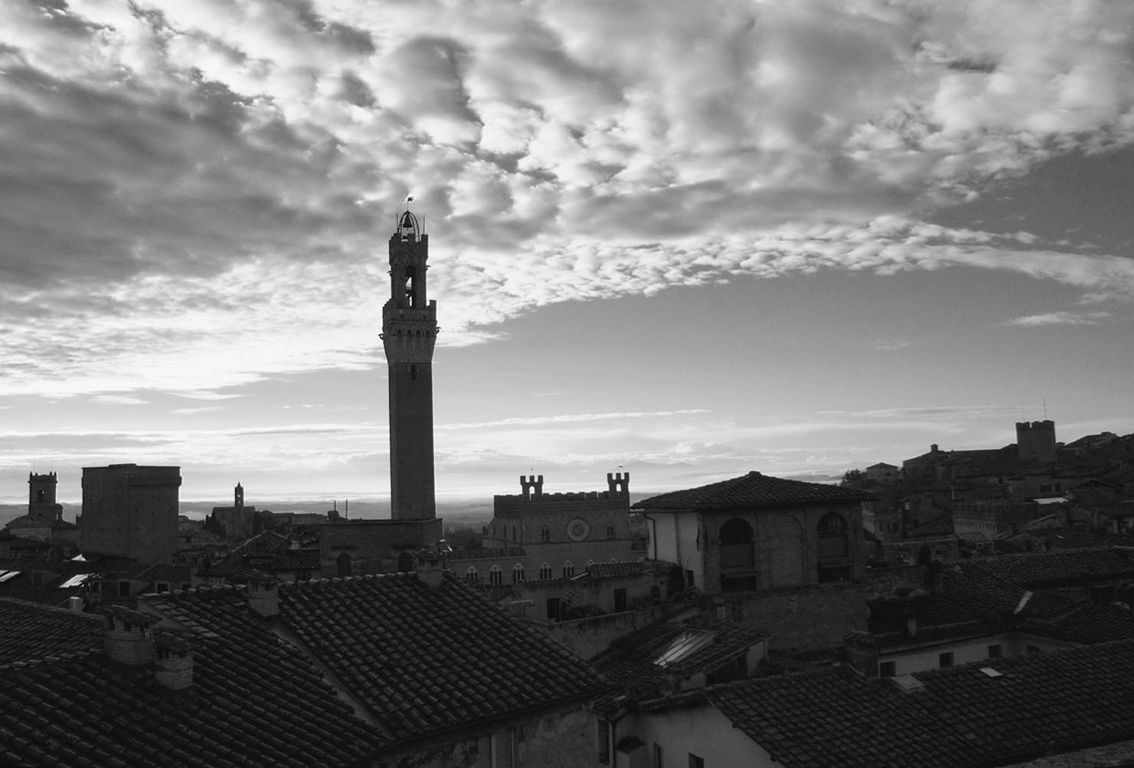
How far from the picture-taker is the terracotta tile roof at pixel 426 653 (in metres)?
11.2

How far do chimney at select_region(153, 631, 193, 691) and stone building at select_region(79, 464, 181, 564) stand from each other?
59.5 meters

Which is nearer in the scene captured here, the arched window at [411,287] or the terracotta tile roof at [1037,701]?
the terracotta tile roof at [1037,701]

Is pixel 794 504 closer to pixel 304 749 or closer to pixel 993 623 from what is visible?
pixel 993 623

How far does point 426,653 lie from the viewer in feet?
40.5

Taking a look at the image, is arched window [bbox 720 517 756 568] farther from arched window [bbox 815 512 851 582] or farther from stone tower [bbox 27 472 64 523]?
stone tower [bbox 27 472 64 523]

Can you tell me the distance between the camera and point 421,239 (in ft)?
258

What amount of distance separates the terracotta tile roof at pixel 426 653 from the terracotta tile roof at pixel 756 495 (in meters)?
19.0

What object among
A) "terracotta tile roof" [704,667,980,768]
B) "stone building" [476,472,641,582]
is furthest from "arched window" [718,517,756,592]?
"stone building" [476,472,641,582]

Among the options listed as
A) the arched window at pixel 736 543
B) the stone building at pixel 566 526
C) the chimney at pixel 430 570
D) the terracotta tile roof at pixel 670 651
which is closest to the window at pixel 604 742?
the terracotta tile roof at pixel 670 651

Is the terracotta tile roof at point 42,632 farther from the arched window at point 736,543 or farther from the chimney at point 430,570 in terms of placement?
the arched window at point 736,543

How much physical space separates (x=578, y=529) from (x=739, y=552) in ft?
149

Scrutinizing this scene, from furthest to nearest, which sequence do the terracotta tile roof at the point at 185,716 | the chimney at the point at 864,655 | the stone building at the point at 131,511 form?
the stone building at the point at 131,511, the chimney at the point at 864,655, the terracotta tile roof at the point at 185,716

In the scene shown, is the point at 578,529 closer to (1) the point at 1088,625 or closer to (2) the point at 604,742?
(1) the point at 1088,625

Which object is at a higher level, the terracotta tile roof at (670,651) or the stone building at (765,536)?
the stone building at (765,536)
